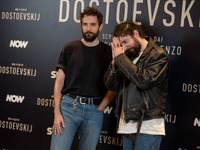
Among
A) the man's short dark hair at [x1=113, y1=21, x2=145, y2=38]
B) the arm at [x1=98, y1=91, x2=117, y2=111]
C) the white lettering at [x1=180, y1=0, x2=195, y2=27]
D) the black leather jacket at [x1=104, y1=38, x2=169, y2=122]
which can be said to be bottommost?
the arm at [x1=98, y1=91, x2=117, y2=111]

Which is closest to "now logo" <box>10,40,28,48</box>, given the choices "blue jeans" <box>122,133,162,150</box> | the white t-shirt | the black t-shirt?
the black t-shirt

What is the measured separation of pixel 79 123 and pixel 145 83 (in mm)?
771

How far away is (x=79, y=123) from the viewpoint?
2488mm

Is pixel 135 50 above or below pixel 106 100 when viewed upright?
above

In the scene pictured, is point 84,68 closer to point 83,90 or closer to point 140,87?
point 83,90

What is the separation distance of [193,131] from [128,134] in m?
0.97

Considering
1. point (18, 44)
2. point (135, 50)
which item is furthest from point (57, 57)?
point (135, 50)

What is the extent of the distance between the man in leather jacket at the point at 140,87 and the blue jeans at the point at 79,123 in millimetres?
325

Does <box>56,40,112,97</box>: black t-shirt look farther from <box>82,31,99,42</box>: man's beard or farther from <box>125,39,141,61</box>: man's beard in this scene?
<box>125,39,141,61</box>: man's beard

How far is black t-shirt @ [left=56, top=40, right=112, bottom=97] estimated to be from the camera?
248 centimetres

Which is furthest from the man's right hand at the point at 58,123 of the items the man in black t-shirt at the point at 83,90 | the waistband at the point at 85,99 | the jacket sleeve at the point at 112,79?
the jacket sleeve at the point at 112,79

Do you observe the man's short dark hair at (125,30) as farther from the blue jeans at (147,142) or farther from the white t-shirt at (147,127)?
the blue jeans at (147,142)

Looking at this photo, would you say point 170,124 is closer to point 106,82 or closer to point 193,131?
point 193,131

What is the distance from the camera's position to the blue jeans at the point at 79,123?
2.45m
